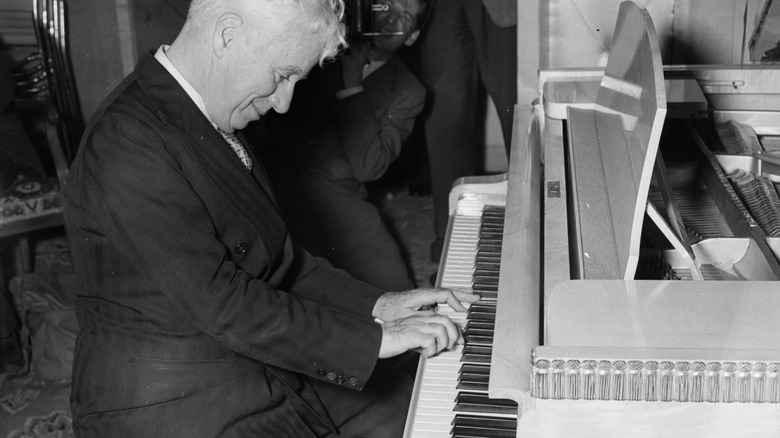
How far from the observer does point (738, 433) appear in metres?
1.21

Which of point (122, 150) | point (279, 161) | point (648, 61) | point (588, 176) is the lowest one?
point (279, 161)

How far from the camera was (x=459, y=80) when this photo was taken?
4492mm

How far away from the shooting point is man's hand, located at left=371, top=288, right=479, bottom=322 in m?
1.83

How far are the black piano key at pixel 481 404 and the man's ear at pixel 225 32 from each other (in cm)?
72

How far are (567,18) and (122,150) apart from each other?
252 centimetres

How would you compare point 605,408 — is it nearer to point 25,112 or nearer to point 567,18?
point 567,18

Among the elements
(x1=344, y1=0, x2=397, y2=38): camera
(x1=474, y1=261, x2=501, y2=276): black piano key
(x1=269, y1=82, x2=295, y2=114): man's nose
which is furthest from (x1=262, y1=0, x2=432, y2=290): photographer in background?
(x1=269, y1=82, x2=295, y2=114): man's nose

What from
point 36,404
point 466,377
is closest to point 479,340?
point 466,377

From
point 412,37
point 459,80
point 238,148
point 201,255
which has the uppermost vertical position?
point 238,148

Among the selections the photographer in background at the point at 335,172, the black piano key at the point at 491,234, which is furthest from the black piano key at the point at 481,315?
the photographer in background at the point at 335,172

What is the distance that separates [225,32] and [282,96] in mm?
168

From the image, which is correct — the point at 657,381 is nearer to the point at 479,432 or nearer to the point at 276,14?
the point at 479,432

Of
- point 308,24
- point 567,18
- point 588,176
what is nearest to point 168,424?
point 308,24

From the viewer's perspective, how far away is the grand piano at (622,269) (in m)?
1.21
